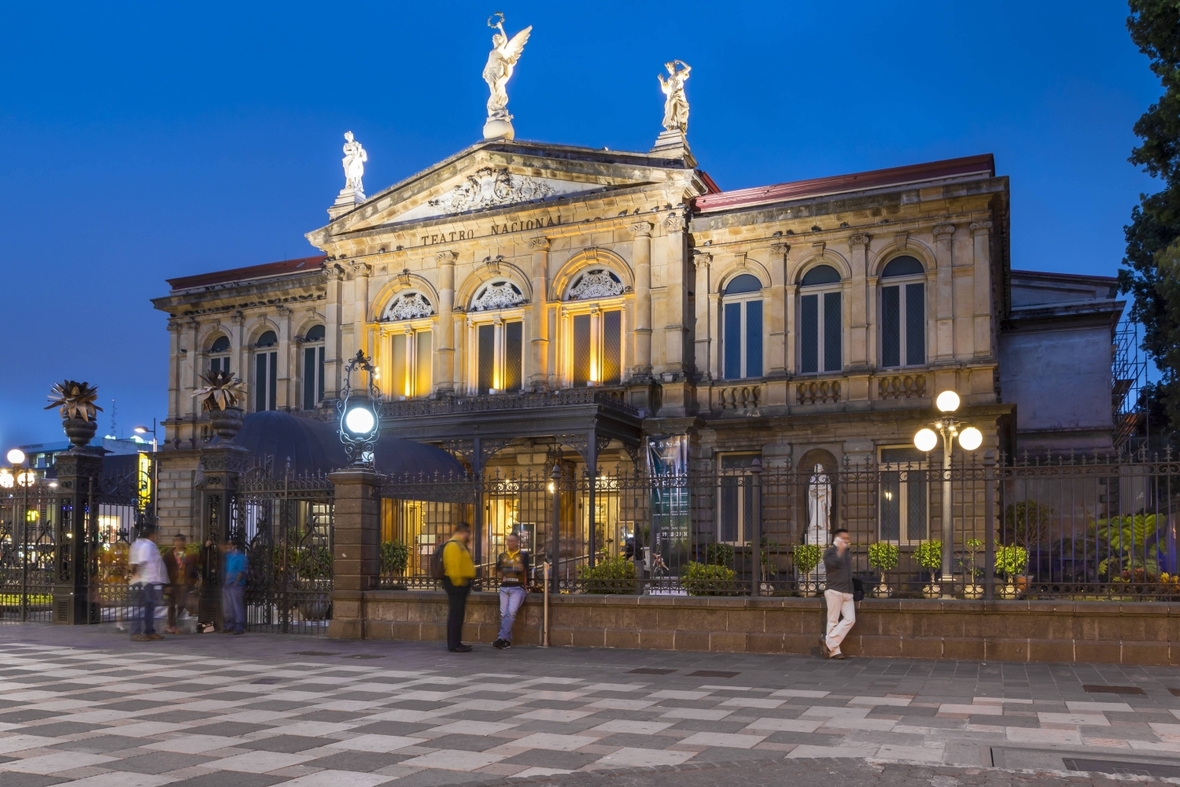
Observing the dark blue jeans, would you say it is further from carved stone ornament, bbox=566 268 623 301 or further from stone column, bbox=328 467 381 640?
carved stone ornament, bbox=566 268 623 301

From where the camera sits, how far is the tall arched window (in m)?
33.6

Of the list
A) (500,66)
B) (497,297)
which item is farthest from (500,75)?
(497,297)

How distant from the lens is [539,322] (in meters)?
32.7

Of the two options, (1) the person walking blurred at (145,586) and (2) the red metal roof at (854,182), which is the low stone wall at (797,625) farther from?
(2) the red metal roof at (854,182)

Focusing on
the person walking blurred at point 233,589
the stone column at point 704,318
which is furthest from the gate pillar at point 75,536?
the stone column at point 704,318

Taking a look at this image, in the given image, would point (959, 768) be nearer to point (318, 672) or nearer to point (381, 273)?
point (318, 672)

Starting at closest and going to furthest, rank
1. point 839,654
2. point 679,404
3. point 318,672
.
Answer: point 318,672
point 839,654
point 679,404

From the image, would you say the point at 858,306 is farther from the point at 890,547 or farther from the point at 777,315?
the point at 890,547

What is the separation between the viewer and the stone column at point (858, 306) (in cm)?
2977

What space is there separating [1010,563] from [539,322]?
59.2 ft

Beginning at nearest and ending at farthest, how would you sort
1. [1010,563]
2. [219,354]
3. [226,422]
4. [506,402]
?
1. [1010,563]
2. [226,422]
3. [506,402]
4. [219,354]

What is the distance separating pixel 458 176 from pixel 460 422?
331 inches

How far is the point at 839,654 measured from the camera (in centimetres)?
1511

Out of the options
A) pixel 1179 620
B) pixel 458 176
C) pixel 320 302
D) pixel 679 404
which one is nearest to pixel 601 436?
pixel 679 404
